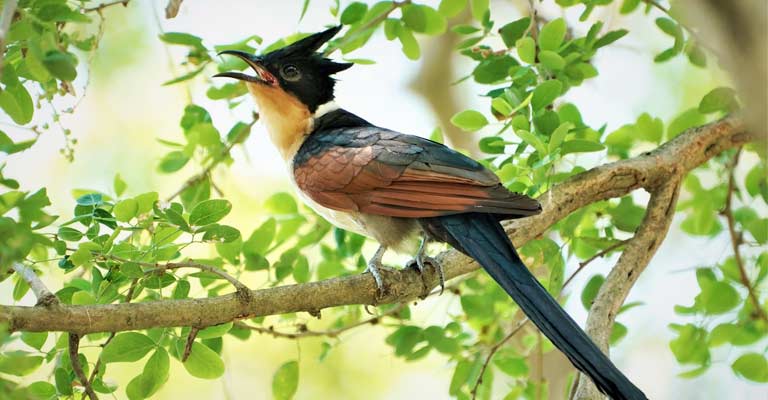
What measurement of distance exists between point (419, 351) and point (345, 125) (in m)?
1.18

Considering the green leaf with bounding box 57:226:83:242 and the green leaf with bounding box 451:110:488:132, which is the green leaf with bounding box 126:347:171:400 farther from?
the green leaf with bounding box 451:110:488:132

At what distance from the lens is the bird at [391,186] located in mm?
2803

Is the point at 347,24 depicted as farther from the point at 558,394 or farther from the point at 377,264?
the point at 558,394

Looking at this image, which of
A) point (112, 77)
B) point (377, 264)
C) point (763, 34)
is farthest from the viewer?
point (112, 77)

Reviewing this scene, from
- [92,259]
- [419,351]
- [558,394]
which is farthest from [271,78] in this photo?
[558,394]

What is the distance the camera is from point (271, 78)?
169 inches

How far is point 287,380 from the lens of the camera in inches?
140

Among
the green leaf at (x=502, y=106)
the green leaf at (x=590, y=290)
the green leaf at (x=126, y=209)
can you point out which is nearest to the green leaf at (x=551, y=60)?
the green leaf at (x=502, y=106)

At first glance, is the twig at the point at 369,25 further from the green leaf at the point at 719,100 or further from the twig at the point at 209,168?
the green leaf at the point at 719,100

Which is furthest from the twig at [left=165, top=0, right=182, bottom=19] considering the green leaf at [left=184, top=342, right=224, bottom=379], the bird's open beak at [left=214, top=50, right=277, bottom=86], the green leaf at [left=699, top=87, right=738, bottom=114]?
the green leaf at [left=699, top=87, right=738, bottom=114]

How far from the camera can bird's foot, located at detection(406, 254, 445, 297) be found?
11.5 feet

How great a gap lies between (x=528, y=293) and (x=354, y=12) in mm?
1629

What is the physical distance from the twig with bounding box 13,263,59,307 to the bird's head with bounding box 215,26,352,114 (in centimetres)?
162

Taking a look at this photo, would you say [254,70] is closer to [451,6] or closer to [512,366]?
[451,6]
